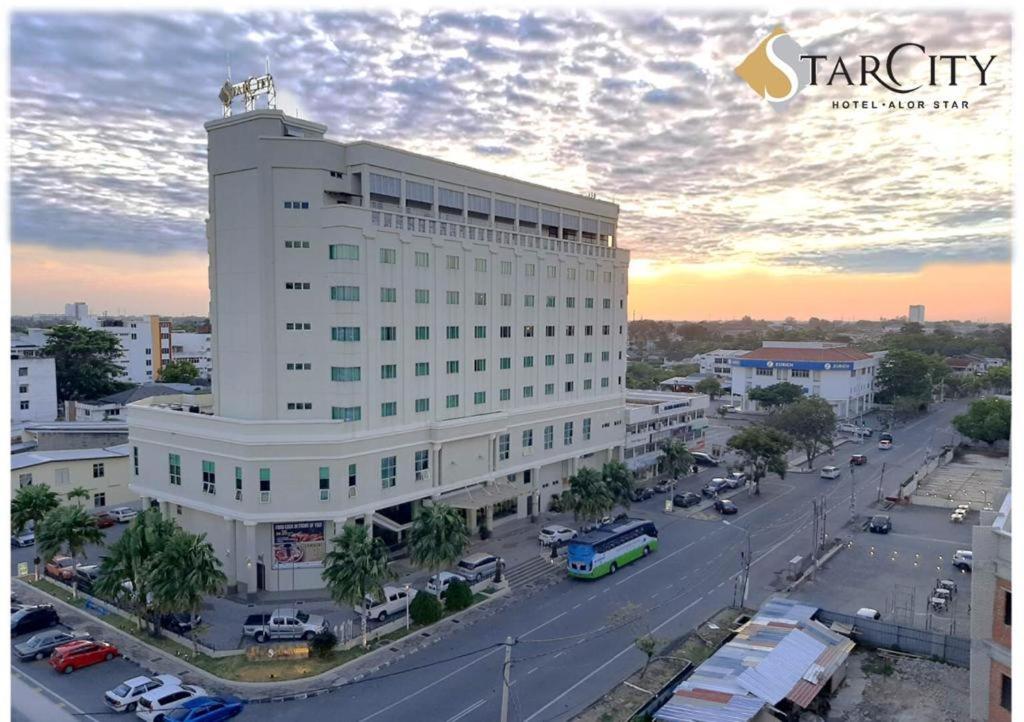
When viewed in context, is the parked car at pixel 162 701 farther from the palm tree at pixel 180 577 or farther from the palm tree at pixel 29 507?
the palm tree at pixel 29 507

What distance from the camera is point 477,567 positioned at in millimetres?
37750

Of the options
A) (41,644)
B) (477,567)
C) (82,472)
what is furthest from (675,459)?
(82,472)

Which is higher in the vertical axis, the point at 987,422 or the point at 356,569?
the point at 987,422

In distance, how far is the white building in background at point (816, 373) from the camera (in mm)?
99094

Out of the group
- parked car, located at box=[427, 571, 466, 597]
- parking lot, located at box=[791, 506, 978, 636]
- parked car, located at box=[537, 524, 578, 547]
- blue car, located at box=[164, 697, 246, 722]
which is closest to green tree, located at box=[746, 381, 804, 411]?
parking lot, located at box=[791, 506, 978, 636]

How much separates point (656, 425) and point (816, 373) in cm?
4840

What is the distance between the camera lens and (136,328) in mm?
113000

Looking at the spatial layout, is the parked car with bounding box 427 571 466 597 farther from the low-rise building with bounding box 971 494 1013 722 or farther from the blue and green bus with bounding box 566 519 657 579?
the low-rise building with bounding box 971 494 1013 722

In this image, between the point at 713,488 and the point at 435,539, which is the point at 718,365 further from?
the point at 435,539

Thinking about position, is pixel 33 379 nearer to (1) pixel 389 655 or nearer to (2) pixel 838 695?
(1) pixel 389 655

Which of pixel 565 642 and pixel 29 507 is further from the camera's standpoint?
pixel 29 507

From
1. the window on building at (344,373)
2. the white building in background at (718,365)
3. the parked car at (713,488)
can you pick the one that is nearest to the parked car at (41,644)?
the window on building at (344,373)

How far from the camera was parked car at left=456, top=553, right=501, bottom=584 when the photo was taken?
122 ft

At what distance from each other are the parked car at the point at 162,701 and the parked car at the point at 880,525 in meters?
42.6
